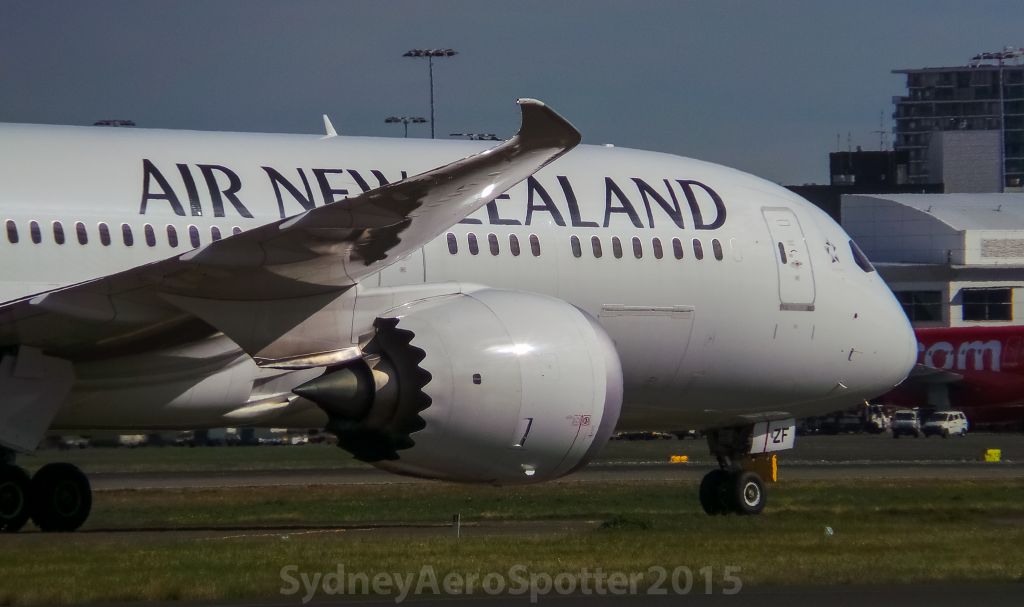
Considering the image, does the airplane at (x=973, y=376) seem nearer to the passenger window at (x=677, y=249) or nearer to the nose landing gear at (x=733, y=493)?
the nose landing gear at (x=733, y=493)

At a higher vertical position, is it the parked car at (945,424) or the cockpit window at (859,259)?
the cockpit window at (859,259)

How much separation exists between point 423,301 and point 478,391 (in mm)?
1143

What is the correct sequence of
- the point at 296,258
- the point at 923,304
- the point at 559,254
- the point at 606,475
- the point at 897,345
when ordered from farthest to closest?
the point at 923,304 < the point at 606,475 < the point at 897,345 < the point at 559,254 < the point at 296,258

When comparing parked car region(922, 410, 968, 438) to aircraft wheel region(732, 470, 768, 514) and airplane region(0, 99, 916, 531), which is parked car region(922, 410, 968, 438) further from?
aircraft wheel region(732, 470, 768, 514)

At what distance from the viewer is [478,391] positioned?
40.3 feet

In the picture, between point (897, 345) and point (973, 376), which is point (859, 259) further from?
point (973, 376)

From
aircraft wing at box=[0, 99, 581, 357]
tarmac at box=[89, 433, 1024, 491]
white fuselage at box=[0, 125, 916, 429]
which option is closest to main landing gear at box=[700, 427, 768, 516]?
white fuselage at box=[0, 125, 916, 429]

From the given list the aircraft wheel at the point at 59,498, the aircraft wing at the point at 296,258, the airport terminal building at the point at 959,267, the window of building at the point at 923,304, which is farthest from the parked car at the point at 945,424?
the aircraft wing at the point at 296,258

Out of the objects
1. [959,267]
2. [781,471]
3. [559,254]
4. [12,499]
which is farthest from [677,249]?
[959,267]

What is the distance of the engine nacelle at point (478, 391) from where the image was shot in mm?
12109

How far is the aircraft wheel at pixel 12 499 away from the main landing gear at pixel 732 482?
7.69m

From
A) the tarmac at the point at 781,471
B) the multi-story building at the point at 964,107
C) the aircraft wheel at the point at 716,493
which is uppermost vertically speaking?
the multi-story building at the point at 964,107

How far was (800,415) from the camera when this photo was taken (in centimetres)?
1948

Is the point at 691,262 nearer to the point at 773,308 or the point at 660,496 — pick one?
the point at 773,308
